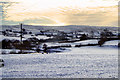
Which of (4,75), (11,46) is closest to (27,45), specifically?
(11,46)

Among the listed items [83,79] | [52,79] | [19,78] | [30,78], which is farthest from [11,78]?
[83,79]

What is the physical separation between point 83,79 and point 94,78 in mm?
578

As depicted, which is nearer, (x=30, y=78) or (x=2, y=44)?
(x=30, y=78)

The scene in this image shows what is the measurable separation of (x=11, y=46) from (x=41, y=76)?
2443 centimetres

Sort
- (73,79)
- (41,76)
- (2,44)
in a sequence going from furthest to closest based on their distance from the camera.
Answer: (2,44)
(41,76)
(73,79)

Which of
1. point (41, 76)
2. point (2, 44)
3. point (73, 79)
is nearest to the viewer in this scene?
point (73, 79)

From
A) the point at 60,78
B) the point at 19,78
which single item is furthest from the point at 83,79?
the point at 19,78

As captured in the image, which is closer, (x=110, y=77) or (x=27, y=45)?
(x=110, y=77)

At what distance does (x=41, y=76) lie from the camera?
733cm

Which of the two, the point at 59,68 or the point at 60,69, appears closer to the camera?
the point at 60,69

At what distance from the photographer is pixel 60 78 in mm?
7023

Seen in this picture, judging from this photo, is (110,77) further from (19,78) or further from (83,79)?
(19,78)

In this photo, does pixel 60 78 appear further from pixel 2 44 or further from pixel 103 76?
pixel 2 44

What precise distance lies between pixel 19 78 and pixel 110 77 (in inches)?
167
